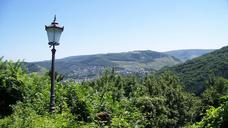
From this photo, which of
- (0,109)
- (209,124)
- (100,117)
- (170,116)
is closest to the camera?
(209,124)

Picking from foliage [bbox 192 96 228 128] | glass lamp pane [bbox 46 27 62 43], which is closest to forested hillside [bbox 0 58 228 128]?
foliage [bbox 192 96 228 128]

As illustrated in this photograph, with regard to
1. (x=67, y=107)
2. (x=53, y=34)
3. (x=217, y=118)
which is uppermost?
(x=53, y=34)

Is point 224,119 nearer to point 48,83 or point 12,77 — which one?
point 12,77

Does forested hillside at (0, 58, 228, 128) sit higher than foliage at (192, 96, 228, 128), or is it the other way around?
foliage at (192, 96, 228, 128)

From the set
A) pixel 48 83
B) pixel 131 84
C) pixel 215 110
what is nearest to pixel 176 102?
pixel 131 84

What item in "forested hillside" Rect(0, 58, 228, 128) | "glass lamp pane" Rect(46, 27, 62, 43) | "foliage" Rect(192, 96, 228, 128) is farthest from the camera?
"glass lamp pane" Rect(46, 27, 62, 43)

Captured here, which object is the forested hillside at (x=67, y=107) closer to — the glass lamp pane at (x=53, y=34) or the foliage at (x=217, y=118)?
the foliage at (x=217, y=118)

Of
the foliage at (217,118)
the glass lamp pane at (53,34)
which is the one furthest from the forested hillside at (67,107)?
the glass lamp pane at (53,34)

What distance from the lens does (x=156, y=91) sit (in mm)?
67062

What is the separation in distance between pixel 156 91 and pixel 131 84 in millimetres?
4894

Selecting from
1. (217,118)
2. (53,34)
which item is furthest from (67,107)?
(217,118)

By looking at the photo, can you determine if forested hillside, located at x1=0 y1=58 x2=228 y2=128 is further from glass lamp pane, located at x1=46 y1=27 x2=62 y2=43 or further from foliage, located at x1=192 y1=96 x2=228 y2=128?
glass lamp pane, located at x1=46 y1=27 x2=62 y2=43

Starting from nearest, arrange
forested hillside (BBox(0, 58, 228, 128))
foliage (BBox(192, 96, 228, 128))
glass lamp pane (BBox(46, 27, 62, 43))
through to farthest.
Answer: foliage (BBox(192, 96, 228, 128)) → forested hillside (BBox(0, 58, 228, 128)) → glass lamp pane (BBox(46, 27, 62, 43))

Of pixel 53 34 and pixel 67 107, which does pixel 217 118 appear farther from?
pixel 67 107
